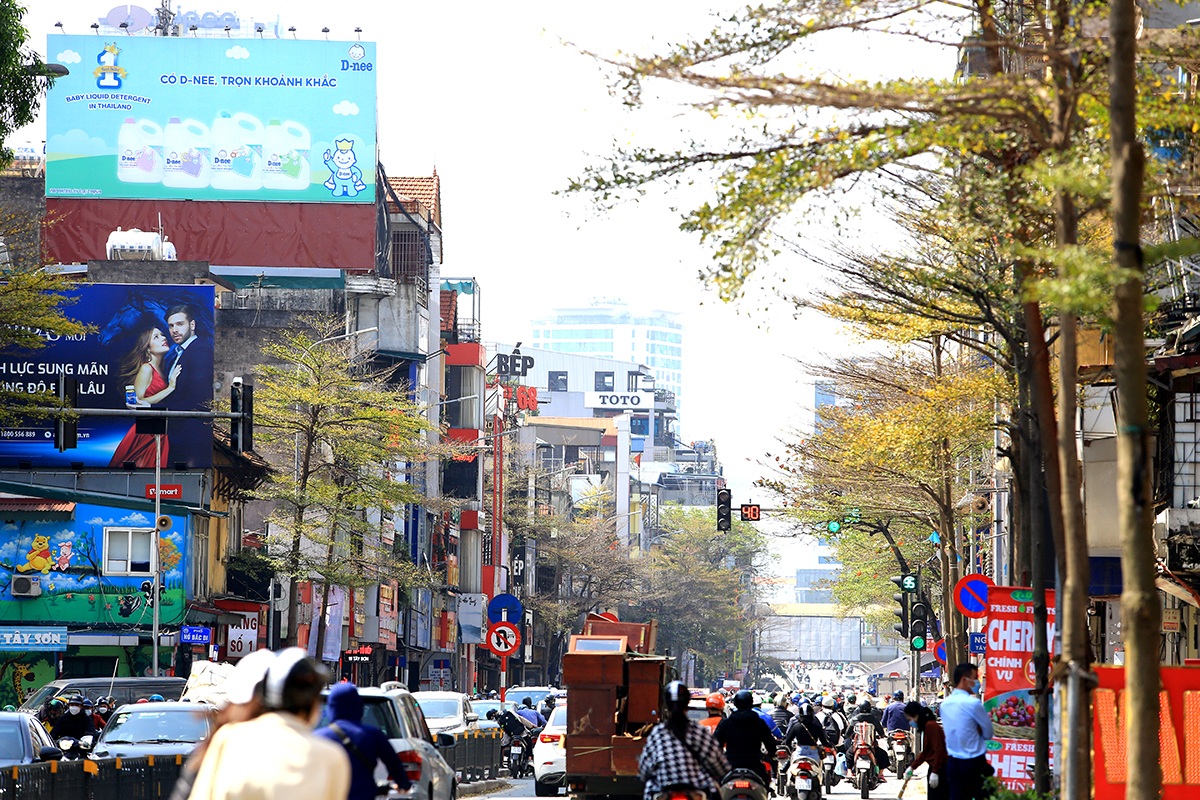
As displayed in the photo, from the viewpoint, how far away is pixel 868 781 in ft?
108

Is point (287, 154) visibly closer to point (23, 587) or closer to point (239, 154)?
point (239, 154)

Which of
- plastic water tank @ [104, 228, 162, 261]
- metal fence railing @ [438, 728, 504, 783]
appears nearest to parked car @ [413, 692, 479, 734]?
metal fence railing @ [438, 728, 504, 783]

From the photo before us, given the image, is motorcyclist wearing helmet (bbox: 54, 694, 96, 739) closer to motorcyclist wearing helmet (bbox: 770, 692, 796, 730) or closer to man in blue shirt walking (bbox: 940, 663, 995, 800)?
motorcyclist wearing helmet (bbox: 770, 692, 796, 730)

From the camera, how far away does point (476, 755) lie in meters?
33.5

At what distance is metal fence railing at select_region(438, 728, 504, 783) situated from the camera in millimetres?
30844

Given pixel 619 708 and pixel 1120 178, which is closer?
A: pixel 1120 178

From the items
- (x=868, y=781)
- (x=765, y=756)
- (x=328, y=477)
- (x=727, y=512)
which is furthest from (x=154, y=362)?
(x=765, y=756)

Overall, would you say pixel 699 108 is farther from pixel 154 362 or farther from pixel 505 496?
pixel 505 496

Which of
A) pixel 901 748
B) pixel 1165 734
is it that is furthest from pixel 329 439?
pixel 1165 734

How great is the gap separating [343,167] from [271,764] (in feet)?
228

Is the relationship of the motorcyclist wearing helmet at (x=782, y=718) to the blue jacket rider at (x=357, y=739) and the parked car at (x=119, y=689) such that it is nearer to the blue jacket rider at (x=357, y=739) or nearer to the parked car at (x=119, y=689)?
the parked car at (x=119, y=689)

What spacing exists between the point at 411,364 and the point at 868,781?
44.7 metres

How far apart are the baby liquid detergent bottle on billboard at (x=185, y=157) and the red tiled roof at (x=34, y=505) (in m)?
28.3

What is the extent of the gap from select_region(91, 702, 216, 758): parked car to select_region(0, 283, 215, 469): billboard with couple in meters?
32.4
